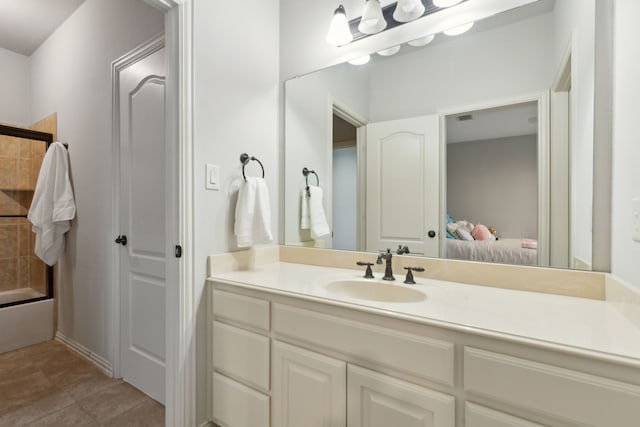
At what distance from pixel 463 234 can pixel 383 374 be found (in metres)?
0.74

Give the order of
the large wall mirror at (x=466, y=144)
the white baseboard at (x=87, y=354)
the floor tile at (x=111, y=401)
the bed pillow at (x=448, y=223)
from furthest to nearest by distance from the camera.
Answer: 1. the white baseboard at (x=87, y=354)
2. the floor tile at (x=111, y=401)
3. the bed pillow at (x=448, y=223)
4. the large wall mirror at (x=466, y=144)

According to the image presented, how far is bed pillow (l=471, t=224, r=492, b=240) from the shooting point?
4.17 ft

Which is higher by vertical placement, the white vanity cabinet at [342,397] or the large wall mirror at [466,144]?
the large wall mirror at [466,144]

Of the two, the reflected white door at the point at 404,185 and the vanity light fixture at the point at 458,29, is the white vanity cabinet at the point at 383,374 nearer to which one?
the reflected white door at the point at 404,185

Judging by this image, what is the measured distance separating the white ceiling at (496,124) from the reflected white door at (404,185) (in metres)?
0.09

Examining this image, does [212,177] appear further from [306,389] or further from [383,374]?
[383,374]

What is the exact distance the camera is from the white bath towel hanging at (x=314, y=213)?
1.76m

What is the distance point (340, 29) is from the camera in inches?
60.6

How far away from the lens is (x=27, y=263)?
9.43ft

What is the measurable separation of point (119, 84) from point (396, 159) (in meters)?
1.85

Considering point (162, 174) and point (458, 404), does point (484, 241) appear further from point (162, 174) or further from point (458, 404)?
point (162, 174)

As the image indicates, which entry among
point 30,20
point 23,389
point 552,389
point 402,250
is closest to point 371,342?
point 552,389

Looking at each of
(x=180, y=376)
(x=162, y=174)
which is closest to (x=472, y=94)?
(x=162, y=174)

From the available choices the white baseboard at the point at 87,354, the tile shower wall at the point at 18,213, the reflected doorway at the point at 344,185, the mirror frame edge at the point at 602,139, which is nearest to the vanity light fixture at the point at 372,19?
the reflected doorway at the point at 344,185
